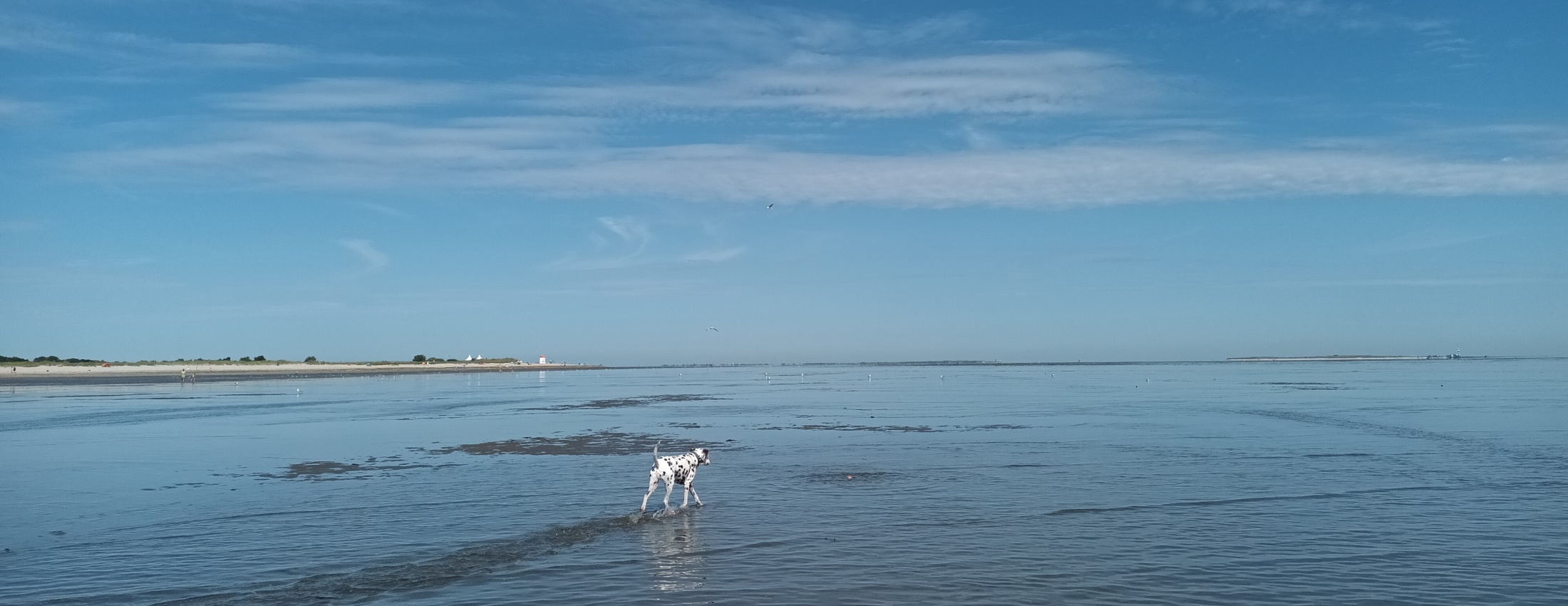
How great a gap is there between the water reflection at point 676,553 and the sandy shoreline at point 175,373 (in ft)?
305

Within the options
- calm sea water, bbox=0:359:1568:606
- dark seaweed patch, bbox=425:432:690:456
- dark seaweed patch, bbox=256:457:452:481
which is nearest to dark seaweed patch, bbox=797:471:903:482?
calm sea water, bbox=0:359:1568:606

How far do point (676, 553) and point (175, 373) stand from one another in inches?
5102

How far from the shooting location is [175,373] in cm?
12131

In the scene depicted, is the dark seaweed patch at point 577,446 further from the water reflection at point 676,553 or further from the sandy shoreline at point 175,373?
the sandy shoreline at point 175,373

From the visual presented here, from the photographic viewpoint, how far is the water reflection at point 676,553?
1258 cm

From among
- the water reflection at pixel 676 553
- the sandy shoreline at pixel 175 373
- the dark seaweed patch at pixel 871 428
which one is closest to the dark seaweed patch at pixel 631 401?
the dark seaweed patch at pixel 871 428

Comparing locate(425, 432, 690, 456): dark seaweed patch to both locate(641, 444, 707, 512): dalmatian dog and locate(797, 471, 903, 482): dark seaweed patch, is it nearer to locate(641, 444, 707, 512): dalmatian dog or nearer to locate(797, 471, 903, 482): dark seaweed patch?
locate(797, 471, 903, 482): dark seaweed patch

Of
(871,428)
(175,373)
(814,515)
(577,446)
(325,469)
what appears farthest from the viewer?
(175,373)

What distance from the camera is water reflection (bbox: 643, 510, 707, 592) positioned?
495 inches

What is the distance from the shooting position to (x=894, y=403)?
5656cm

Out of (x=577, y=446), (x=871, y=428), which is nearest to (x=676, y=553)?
(x=577, y=446)

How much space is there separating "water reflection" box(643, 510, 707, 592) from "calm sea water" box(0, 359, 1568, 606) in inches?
2.3

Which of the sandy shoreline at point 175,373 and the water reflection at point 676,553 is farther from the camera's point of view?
the sandy shoreline at point 175,373

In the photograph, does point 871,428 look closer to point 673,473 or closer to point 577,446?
point 577,446
